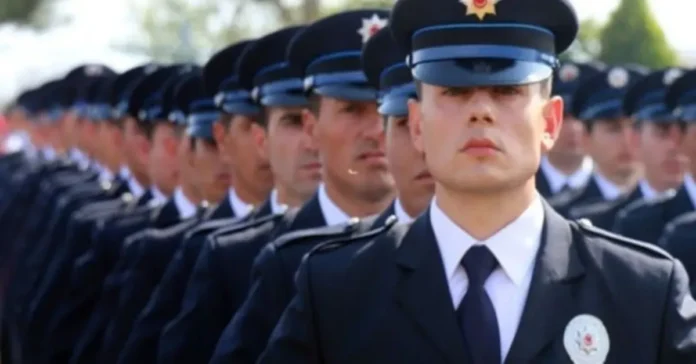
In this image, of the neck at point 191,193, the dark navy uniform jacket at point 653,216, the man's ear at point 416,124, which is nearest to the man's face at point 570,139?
the dark navy uniform jacket at point 653,216

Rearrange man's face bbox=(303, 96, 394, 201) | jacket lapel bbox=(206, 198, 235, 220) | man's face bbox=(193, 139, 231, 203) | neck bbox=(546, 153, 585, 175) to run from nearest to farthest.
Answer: man's face bbox=(303, 96, 394, 201) → jacket lapel bbox=(206, 198, 235, 220) → man's face bbox=(193, 139, 231, 203) → neck bbox=(546, 153, 585, 175)

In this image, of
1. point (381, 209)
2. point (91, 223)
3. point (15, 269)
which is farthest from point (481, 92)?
point (15, 269)

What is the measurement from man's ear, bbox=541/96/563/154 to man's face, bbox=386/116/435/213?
148 cm

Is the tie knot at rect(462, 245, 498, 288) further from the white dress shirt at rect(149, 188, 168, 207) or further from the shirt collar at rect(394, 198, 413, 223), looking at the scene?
the white dress shirt at rect(149, 188, 168, 207)

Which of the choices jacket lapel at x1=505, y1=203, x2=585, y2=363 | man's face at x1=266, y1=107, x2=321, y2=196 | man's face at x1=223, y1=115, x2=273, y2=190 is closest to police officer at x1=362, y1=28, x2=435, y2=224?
man's face at x1=266, y1=107, x2=321, y2=196

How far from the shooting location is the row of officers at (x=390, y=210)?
4324 mm

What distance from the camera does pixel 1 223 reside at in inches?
698

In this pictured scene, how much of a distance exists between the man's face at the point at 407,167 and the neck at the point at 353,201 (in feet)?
1.24

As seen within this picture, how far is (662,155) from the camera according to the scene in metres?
9.50

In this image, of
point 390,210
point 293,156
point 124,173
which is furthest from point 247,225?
point 124,173

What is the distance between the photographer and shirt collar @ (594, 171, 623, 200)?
10859 millimetres

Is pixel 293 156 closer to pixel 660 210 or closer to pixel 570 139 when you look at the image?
pixel 660 210

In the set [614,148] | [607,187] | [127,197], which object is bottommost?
[607,187]

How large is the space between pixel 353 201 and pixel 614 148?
4.80 metres
